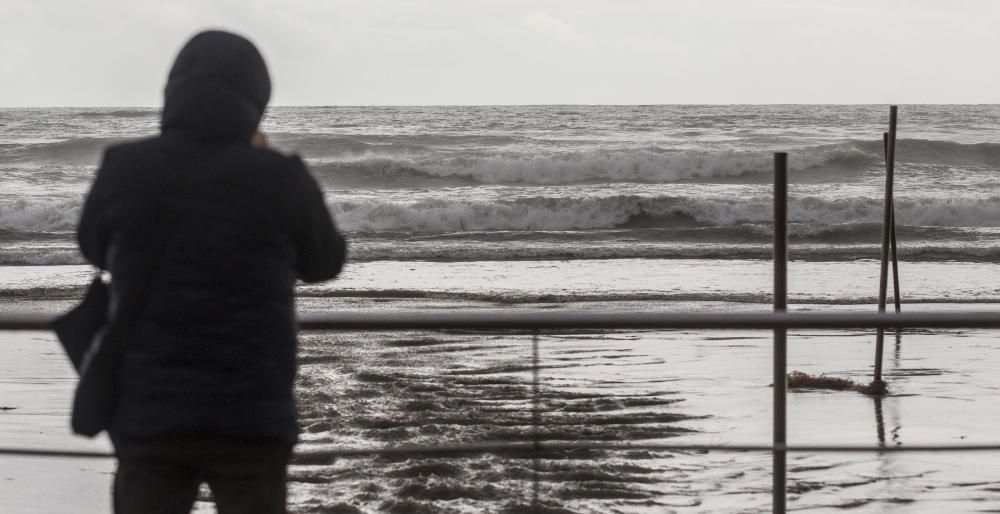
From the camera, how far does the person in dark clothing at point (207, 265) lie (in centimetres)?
176

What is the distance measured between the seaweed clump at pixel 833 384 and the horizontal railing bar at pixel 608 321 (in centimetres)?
484

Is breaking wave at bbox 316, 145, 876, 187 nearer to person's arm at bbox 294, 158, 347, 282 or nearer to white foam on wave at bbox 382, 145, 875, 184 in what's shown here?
white foam on wave at bbox 382, 145, 875, 184

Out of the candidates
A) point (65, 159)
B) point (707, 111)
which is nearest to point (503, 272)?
point (65, 159)

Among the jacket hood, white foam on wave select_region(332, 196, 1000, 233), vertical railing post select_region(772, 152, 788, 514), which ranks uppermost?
the jacket hood

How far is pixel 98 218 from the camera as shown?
180 centimetres

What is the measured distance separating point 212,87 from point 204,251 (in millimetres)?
287

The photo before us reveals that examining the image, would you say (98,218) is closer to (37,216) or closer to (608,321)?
(608,321)

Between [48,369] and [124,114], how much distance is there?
37.7 meters

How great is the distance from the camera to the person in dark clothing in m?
1.76

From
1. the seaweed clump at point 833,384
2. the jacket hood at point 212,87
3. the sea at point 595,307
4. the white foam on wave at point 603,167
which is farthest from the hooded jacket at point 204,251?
the white foam on wave at point 603,167

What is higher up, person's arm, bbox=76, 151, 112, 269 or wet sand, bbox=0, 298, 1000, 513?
person's arm, bbox=76, 151, 112, 269

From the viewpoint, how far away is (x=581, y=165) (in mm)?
27750

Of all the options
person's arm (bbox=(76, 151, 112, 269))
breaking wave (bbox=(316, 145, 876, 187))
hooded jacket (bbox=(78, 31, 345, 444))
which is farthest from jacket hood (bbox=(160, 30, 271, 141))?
breaking wave (bbox=(316, 145, 876, 187))

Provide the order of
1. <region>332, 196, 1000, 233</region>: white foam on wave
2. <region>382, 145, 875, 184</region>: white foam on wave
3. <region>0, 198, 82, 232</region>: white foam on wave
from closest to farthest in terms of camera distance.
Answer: <region>0, 198, 82, 232</region>: white foam on wave, <region>332, 196, 1000, 233</region>: white foam on wave, <region>382, 145, 875, 184</region>: white foam on wave
